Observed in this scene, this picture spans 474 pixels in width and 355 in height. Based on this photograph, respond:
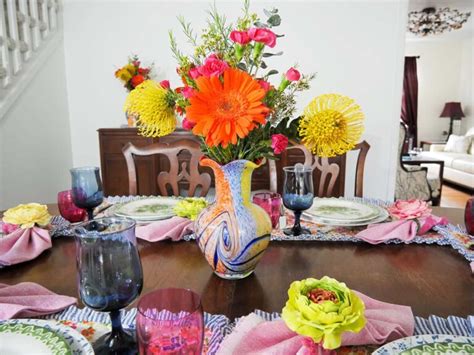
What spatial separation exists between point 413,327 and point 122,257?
0.45 m

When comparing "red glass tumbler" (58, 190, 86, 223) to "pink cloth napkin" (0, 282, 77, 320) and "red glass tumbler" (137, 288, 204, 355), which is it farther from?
"red glass tumbler" (137, 288, 204, 355)

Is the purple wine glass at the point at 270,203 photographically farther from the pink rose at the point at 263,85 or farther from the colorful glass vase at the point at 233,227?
the pink rose at the point at 263,85

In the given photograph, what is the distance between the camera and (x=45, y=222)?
0.98 m

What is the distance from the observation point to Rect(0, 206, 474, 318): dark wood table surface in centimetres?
66

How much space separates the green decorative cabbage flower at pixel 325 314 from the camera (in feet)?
1.32

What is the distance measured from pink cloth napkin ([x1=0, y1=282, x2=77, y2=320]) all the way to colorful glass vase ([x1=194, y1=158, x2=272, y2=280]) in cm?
27

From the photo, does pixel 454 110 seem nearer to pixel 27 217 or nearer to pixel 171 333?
pixel 27 217

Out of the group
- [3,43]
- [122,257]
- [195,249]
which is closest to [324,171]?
[195,249]

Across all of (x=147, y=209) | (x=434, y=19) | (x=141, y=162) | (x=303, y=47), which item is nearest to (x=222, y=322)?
(x=147, y=209)

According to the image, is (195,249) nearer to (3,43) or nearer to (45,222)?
(45,222)

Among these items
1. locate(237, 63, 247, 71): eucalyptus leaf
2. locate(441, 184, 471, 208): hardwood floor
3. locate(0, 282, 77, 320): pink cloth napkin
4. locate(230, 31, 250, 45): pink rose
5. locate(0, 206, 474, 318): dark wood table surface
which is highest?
locate(230, 31, 250, 45): pink rose

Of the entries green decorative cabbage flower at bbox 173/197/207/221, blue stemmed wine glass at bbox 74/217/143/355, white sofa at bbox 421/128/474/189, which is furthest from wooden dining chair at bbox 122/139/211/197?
white sofa at bbox 421/128/474/189

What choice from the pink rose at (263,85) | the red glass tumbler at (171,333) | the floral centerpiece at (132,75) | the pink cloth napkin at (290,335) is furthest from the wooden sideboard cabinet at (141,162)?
the red glass tumbler at (171,333)

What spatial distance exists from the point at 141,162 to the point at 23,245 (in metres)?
1.85
